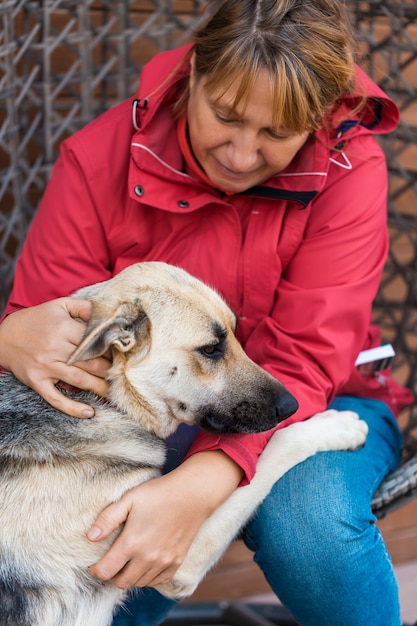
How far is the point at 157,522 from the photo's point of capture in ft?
6.88

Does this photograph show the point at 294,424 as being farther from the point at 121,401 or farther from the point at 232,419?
the point at 121,401

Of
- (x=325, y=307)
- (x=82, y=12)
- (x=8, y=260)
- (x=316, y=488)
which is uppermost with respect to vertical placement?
(x=82, y=12)

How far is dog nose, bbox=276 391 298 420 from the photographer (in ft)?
7.39

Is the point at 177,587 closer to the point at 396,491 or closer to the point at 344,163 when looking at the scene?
the point at 396,491

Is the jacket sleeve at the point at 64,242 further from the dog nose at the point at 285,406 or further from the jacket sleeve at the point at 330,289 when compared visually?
the dog nose at the point at 285,406

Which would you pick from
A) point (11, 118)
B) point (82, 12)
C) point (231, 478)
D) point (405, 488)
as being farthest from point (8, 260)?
point (405, 488)

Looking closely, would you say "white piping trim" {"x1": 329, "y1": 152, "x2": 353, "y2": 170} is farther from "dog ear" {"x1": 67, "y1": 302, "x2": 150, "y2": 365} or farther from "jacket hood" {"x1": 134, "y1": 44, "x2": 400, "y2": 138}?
"dog ear" {"x1": 67, "y1": 302, "x2": 150, "y2": 365}

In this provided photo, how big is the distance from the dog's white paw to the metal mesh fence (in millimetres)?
851

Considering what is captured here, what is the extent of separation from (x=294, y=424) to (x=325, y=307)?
0.37 metres

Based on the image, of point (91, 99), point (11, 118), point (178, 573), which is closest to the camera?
point (178, 573)

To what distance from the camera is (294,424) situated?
239cm

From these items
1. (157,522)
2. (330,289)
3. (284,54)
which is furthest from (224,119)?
(157,522)

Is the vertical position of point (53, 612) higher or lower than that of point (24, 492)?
lower


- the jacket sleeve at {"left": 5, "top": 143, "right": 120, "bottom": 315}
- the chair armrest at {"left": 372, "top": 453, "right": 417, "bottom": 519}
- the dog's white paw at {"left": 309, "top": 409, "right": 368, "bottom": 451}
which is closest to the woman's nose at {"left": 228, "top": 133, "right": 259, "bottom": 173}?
the jacket sleeve at {"left": 5, "top": 143, "right": 120, "bottom": 315}
